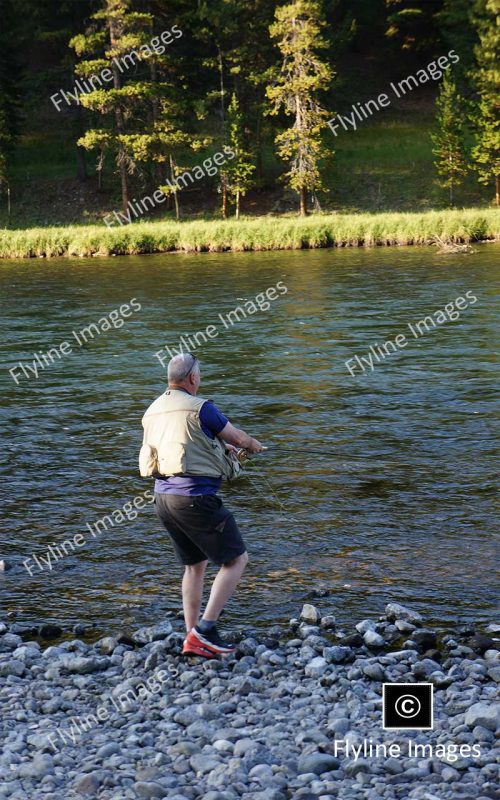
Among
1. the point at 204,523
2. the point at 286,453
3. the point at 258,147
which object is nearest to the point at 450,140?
the point at 258,147

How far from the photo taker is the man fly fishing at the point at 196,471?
855 cm

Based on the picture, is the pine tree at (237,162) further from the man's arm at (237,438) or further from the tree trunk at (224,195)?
the man's arm at (237,438)

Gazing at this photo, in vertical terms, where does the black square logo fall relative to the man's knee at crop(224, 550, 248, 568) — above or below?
below

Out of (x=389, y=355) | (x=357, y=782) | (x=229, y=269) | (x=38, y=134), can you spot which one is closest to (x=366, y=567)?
(x=357, y=782)

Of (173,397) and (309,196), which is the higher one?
(309,196)

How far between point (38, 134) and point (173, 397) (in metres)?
77.1

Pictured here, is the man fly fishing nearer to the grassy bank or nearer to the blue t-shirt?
the blue t-shirt

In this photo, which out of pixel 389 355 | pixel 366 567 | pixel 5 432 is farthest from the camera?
pixel 389 355

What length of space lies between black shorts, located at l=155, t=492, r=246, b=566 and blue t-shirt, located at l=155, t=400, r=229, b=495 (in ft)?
0.17

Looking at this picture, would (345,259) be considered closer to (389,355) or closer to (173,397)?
(389,355)

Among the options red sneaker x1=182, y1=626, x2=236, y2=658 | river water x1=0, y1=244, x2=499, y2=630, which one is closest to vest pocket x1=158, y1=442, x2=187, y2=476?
red sneaker x1=182, y1=626, x2=236, y2=658

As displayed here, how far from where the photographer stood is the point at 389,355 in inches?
917

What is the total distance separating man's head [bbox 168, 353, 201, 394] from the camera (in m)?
8.65

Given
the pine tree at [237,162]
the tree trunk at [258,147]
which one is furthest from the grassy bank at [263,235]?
the tree trunk at [258,147]
